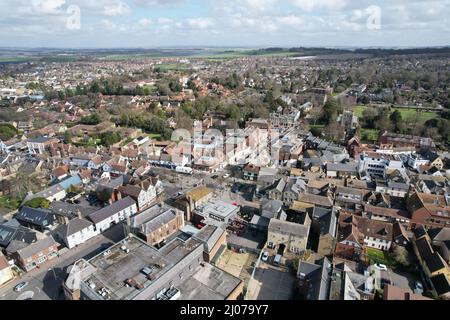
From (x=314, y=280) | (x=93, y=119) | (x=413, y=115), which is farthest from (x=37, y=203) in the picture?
(x=413, y=115)

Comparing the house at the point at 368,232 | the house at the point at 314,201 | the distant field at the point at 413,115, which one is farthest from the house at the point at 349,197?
the distant field at the point at 413,115

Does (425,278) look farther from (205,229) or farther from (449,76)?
(449,76)

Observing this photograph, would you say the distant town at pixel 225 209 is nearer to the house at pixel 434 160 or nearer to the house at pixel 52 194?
the house at pixel 52 194

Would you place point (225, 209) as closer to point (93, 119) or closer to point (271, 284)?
point (271, 284)

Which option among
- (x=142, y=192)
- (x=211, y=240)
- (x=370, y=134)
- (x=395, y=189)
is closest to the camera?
(x=211, y=240)

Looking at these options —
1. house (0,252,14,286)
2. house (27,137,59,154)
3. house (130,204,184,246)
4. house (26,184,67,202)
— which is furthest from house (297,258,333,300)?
house (27,137,59,154)
